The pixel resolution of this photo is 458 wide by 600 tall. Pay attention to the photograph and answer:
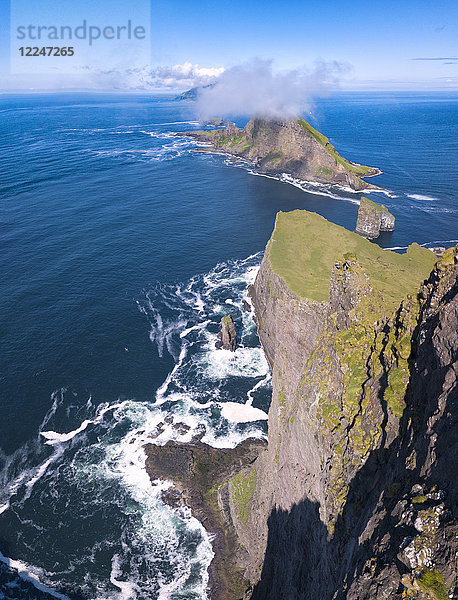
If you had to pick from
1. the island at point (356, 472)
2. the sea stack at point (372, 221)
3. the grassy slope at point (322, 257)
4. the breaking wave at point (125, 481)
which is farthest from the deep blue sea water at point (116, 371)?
the island at point (356, 472)

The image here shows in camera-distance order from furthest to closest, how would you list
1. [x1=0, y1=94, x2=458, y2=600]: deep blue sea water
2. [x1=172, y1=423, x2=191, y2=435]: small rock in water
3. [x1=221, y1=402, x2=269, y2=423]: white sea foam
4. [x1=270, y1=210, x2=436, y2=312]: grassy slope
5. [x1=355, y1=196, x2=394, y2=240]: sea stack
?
[x1=355, y1=196, x2=394, y2=240]: sea stack → [x1=270, y1=210, x2=436, y2=312]: grassy slope → [x1=221, y1=402, x2=269, y2=423]: white sea foam → [x1=172, y1=423, x2=191, y2=435]: small rock in water → [x1=0, y1=94, x2=458, y2=600]: deep blue sea water

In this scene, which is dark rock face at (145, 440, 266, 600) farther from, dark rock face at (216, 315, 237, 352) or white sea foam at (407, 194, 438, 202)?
white sea foam at (407, 194, 438, 202)

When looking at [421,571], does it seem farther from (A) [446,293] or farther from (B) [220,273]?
(B) [220,273]

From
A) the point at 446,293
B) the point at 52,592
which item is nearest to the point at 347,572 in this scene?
the point at 446,293

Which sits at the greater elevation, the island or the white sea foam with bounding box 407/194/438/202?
the white sea foam with bounding box 407/194/438/202

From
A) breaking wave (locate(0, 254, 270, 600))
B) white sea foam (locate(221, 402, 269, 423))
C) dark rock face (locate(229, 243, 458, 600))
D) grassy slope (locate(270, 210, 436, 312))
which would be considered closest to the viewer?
dark rock face (locate(229, 243, 458, 600))

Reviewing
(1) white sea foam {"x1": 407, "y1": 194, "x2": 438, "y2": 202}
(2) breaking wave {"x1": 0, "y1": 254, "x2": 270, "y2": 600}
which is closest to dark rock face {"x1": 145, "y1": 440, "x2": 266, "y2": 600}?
(2) breaking wave {"x1": 0, "y1": 254, "x2": 270, "y2": 600}

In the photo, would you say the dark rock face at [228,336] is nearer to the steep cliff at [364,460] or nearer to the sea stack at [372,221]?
the steep cliff at [364,460]
